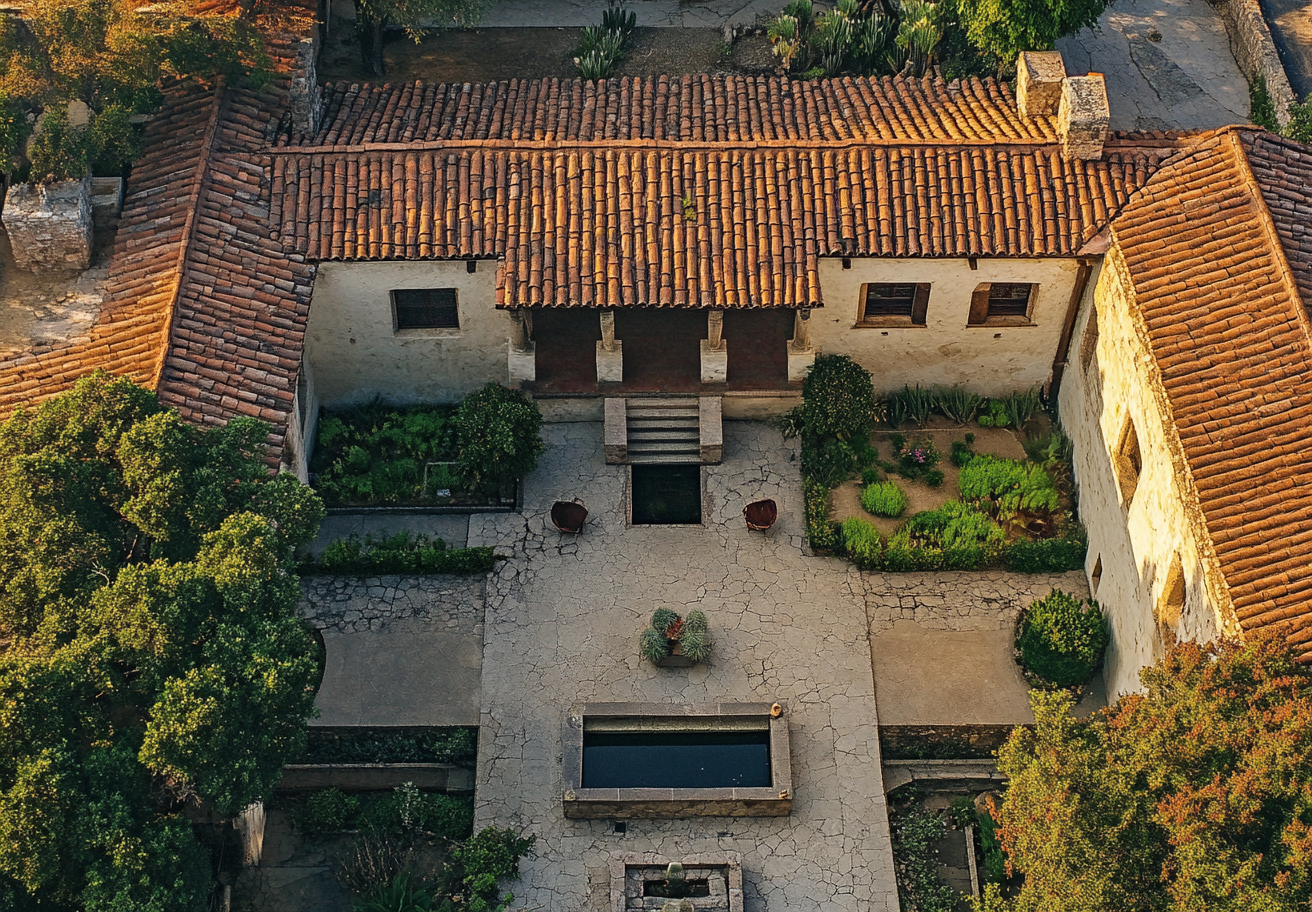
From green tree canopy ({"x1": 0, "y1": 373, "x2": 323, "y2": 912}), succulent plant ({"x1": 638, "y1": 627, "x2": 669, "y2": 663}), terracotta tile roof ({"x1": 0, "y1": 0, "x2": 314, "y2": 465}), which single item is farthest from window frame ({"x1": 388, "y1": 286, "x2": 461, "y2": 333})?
green tree canopy ({"x1": 0, "y1": 373, "x2": 323, "y2": 912})

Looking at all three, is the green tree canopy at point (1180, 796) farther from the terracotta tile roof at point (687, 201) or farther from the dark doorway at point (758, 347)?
the dark doorway at point (758, 347)

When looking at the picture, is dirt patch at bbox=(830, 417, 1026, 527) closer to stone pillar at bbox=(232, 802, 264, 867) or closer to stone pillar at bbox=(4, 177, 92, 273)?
stone pillar at bbox=(232, 802, 264, 867)

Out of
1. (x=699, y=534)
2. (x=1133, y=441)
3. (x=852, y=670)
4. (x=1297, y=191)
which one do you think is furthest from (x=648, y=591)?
(x=1297, y=191)

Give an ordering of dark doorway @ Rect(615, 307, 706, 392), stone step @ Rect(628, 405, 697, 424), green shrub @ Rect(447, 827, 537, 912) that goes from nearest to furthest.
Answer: green shrub @ Rect(447, 827, 537, 912) < stone step @ Rect(628, 405, 697, 424) < dark doorway @ Rect(615, 307, 706, 392)

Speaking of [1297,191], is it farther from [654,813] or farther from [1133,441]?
[654,813]

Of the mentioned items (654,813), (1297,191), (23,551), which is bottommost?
(654,813)

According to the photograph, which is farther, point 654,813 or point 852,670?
point 852,670

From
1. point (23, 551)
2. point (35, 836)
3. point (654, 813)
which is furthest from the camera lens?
point (654, 813)
